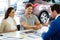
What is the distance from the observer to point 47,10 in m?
6.18

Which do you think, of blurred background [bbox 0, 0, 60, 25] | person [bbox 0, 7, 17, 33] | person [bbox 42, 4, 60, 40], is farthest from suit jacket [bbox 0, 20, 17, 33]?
blurred background [bbox 0, 0, 60, 25]

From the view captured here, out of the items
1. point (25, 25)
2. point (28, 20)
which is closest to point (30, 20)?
point (28, 20)

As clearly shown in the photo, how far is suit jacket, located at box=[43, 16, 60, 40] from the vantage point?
7.10ft

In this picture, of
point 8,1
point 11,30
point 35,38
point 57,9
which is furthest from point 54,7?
point 8,1

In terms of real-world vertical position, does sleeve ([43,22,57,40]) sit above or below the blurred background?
below

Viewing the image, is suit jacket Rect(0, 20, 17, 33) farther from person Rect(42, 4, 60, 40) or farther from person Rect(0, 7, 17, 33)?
person Rect(42, 4, 60, 40)

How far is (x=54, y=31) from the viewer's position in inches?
85.8

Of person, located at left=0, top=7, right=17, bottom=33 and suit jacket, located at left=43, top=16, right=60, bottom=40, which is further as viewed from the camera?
person, located at left=0, top=7, right=17, bottom=33

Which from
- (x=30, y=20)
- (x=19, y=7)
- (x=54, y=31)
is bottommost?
(x=54, y=31)

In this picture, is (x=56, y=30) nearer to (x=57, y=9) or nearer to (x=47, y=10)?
(x=57, y=9)

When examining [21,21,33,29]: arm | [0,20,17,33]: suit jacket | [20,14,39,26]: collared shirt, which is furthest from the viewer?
[20,14,39,26]: collared shirt

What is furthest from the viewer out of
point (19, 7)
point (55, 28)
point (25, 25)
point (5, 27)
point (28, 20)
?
point (19, 7)

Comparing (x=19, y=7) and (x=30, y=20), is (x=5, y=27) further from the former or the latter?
(x=19, y=7)

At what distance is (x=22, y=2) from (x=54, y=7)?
3.46m
